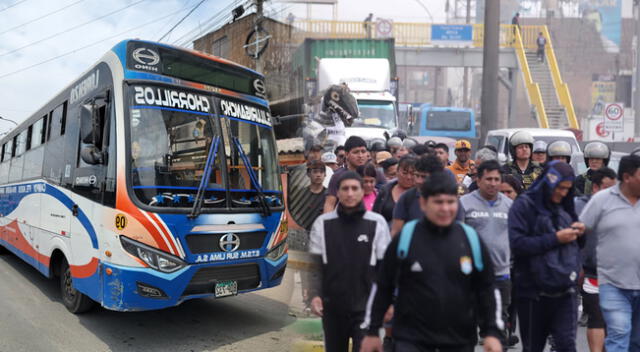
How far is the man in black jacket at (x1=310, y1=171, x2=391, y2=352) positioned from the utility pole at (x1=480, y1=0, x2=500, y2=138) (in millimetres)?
14800

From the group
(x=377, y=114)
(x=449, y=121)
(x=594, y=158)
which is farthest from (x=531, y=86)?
(x=594, y=158)

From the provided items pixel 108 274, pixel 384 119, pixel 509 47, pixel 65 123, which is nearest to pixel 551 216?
pixel 108 274

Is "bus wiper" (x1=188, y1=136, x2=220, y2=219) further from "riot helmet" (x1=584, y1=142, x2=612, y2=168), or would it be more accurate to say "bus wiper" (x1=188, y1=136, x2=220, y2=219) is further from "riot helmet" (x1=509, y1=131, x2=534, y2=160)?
"riot helmet" (x1=584, y1=142, x2=612, y2=168)

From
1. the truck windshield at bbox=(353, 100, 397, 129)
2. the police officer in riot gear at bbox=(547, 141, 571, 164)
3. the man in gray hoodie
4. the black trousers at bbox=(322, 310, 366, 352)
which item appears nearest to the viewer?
the black trousers at bbox=(322, 310, 366, 352)

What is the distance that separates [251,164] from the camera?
6.45m

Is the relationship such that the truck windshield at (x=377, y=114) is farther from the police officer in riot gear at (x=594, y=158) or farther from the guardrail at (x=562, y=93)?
the guardrail at (x=562, y=93)

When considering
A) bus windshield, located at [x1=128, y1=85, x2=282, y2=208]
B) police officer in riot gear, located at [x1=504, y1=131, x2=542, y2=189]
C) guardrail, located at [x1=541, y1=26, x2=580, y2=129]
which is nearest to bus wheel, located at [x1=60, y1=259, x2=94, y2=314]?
bus windshield, located at [x1=128, y1=85, x2=282, y2=208]

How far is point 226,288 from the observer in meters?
5.96

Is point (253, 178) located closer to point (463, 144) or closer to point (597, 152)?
point (463, 144)

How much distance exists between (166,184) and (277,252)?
1.59 metres

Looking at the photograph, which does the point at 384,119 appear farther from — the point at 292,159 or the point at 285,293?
the point at 285,293

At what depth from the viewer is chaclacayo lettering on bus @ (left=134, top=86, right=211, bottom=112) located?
585 centimetres

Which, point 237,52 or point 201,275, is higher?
point 237,52

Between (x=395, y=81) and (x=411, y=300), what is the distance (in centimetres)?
1406
